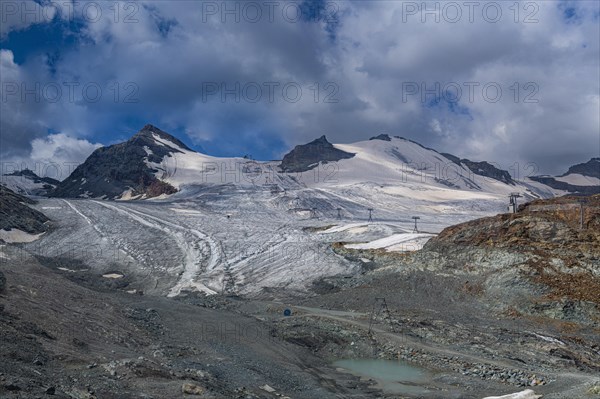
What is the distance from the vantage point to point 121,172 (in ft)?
506

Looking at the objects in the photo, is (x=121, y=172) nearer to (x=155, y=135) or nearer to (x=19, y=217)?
(x=155, y=135)

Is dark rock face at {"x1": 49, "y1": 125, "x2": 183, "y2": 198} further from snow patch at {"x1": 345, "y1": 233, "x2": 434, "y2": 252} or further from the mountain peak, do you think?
snow patch at {"x1": 345, "y1": 233, "x2": 434, "y2": 252}

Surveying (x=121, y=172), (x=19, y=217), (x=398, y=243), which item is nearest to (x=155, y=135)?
(x=121, y=172)

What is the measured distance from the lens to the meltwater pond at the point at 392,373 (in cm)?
2162

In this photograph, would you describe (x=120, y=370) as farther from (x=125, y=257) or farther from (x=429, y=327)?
(x=125, y=257)

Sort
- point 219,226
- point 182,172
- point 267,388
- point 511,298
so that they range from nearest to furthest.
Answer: point 267,388
point 511,298
point 219,226
point 182,172

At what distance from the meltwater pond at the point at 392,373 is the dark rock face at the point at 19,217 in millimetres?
53893

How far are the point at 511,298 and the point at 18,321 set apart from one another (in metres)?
30.6

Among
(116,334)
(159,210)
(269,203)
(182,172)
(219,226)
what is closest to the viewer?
(116,334)

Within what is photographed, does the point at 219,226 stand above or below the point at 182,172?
below

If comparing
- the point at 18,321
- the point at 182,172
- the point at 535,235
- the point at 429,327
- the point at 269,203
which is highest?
the point at 182,172

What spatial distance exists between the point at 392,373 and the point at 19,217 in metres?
60.1

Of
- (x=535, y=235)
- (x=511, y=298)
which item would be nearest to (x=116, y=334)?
(x=511, y=298)

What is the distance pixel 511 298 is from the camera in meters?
37.7
